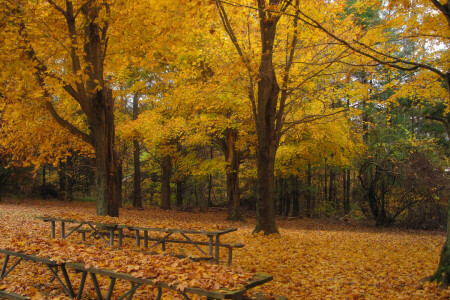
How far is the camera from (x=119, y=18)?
9.70m

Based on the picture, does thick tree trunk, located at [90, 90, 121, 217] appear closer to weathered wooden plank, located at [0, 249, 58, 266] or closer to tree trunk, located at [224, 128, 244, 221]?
weathered wooden plank, located at [0, 249, 58, 266]

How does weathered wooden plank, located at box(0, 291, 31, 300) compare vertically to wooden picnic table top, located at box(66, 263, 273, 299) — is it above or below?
below

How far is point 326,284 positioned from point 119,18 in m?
8.32

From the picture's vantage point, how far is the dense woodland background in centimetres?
875

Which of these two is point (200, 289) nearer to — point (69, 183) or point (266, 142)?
point (266, 142)

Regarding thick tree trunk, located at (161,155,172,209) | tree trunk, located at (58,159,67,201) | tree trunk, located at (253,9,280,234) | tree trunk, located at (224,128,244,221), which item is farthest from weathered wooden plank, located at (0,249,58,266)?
tree trunk, located at (58,159,67,201)

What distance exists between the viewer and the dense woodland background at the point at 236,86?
28.7 ft

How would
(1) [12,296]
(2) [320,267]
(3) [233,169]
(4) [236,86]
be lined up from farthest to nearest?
(3) [233,169], (4) [236,86], (2) [320,267], (1) [12,296]

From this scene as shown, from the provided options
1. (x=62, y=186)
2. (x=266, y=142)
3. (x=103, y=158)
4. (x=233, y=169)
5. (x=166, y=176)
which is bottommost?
(x=62, y=186)

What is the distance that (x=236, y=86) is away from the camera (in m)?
11.6

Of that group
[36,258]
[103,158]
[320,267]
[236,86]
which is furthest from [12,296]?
[236,86]

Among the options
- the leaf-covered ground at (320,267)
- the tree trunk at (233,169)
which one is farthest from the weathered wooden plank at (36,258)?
the tree trunk at (233,169)

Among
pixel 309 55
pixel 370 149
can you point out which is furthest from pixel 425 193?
pixel 309 55

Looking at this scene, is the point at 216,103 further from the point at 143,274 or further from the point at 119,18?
the point at 143,274
